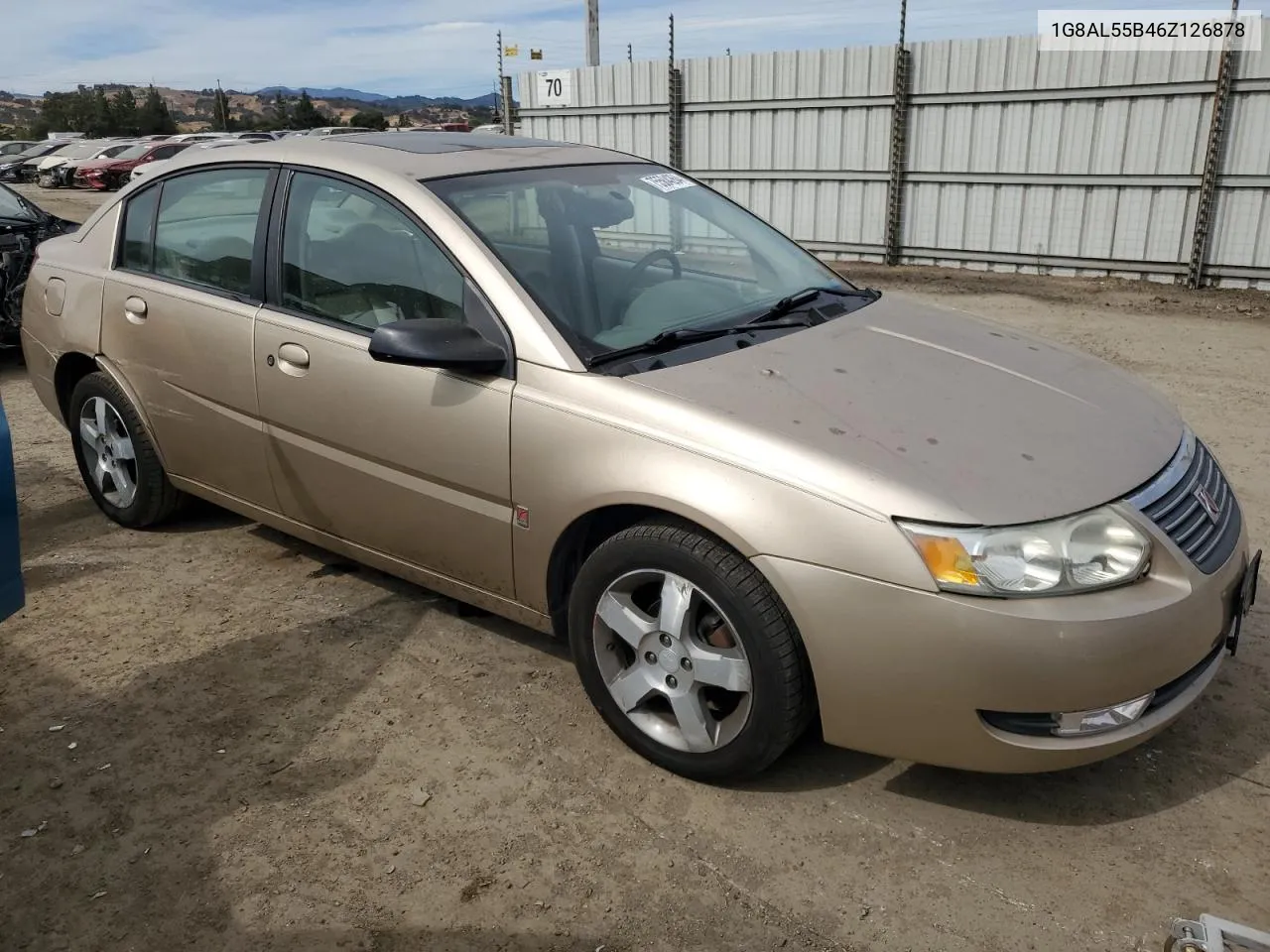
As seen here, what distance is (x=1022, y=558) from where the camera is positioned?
2.43 metres

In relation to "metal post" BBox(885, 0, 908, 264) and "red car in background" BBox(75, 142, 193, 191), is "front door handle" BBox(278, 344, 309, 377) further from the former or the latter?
"red car in background" BBox(75, 142, 193, 191)

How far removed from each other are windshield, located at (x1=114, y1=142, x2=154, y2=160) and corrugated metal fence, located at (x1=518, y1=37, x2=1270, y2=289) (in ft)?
64.7

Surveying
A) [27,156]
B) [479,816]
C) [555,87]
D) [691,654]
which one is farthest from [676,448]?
[27,156]

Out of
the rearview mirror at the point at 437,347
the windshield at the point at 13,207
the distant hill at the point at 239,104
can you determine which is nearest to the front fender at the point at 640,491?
the rearview mirror at the point at 437,347

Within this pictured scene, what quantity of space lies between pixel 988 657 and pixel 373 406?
6.54 feet

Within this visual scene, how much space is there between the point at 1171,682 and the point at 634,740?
1402mm

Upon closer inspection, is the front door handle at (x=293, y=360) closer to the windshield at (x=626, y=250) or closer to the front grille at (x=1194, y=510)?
the windshield at (x=626, y=250)

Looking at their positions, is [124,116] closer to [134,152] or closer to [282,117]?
[282,117]

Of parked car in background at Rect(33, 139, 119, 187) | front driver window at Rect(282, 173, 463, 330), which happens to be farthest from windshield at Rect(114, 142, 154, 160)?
front driver window at Rect(282, 173, 463, 330)

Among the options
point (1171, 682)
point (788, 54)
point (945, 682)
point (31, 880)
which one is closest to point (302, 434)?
point (31, 880)

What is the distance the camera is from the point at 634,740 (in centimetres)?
299

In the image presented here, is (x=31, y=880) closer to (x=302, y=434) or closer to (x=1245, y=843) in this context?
(x=302, y=434)

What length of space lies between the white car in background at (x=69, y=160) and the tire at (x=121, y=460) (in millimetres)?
27776

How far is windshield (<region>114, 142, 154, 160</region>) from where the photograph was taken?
1155 inches
